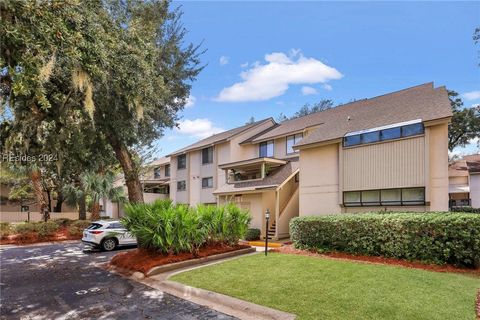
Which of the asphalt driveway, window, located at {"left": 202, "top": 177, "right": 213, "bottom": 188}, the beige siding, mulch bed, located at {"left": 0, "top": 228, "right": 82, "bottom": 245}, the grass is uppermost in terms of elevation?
the beige siding

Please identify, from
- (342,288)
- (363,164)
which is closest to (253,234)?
(363,164)

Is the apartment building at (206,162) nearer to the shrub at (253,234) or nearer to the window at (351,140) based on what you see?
the shrub at (253,234)

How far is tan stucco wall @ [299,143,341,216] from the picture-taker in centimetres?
1689

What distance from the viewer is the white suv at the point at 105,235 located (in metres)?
16.1

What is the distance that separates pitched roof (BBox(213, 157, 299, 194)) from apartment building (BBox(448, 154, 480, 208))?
1514cm

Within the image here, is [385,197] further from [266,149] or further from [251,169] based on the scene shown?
[266,149]

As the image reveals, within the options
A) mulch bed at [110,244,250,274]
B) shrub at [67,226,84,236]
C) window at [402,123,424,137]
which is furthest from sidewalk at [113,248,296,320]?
shrub at [67,226,84,236]

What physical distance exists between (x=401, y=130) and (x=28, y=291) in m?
14.9

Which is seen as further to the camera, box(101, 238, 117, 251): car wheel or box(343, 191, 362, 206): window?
box(101, 238, 117, 251): car wheel

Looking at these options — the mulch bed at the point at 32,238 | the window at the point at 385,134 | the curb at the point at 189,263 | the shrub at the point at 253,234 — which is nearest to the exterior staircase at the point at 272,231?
the shrub at the point at 253,234

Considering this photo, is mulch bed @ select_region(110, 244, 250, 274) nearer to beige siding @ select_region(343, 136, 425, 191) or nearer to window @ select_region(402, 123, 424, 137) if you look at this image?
beige siding @ select_region(343, 136, 425, 191)

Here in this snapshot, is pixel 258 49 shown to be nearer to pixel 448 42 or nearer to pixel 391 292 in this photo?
pixel 448 42

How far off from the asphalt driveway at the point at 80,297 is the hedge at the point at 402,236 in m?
7.49

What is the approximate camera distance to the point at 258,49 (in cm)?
2130
